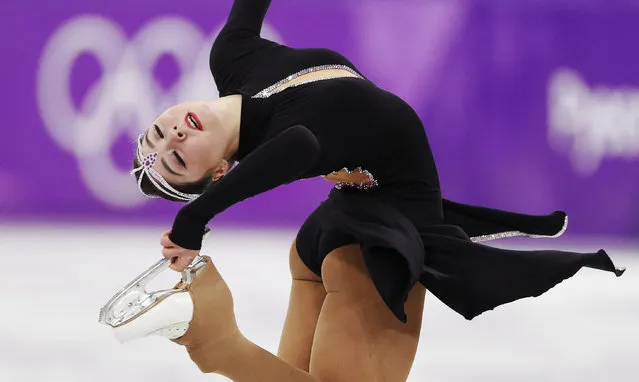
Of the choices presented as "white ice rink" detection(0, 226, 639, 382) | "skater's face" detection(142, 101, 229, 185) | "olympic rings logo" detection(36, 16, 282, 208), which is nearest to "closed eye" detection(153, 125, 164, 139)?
"skater's face" detection(142, 101, 229, 185)

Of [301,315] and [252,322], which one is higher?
[301,315]

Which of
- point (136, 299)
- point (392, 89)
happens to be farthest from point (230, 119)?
point (392, 89)

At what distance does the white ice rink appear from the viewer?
9.27 ft

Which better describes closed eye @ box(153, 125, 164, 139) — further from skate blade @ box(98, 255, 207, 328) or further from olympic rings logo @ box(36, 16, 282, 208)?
olympic rings logo @ box(36, 16, 282, 208)

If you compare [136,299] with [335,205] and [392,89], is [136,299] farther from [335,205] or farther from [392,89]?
[392,89]

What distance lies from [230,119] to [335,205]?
43cm

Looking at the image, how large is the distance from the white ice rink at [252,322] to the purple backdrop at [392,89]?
1.16 feet

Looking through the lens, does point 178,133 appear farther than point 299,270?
No

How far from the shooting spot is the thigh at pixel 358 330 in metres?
2.05

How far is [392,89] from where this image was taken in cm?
499

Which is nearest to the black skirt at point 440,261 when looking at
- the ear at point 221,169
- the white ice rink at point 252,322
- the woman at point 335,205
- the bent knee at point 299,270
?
the woman at point 335,205

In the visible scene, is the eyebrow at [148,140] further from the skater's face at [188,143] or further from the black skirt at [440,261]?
the black skirt at [440,261]

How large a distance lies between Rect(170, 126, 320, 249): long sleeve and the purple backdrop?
3208 mm

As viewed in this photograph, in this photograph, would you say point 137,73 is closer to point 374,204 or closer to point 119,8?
point 119,8
